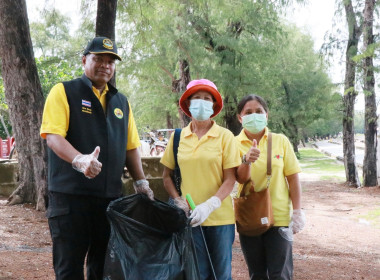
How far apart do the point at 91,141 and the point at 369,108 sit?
48.6 feet

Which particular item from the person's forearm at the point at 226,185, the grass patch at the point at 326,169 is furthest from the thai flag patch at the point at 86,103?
the grass patch at the point at 326,169

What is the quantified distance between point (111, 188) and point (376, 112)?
49.1ft

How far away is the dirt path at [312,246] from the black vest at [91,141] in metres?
2.07

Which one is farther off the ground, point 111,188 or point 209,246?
point 111,188

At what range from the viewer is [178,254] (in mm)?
2281

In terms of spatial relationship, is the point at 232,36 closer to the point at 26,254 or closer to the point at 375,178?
the point at 375,178


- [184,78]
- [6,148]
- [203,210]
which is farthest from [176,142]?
[6,148]

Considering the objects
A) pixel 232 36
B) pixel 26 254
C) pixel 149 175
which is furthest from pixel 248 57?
pixel 26 254

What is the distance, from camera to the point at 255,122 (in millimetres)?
3090

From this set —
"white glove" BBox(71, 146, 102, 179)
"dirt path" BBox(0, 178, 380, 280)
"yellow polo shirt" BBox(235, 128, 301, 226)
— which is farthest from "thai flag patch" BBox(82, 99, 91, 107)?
"dirt path" BBox(0, 178, 380, 280)

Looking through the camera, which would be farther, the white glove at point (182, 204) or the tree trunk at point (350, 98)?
the tree trunk at point (350, 98)

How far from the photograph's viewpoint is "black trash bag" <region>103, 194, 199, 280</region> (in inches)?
87.0

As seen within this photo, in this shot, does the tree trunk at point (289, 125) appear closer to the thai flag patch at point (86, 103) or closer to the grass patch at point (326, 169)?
the grass patch at point (326, 169)

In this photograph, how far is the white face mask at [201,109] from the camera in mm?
2854
